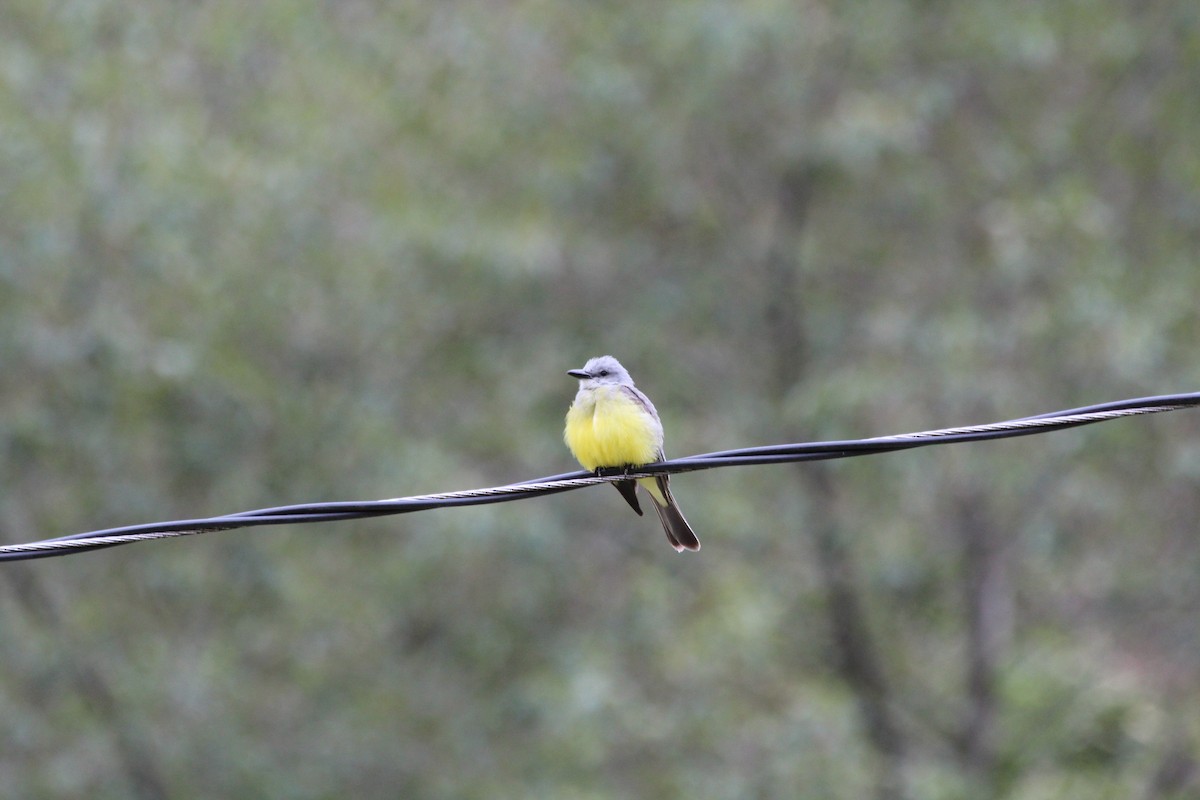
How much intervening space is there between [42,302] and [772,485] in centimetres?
533

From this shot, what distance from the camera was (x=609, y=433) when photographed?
18.6 feet

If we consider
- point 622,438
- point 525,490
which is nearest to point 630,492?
point 622,438

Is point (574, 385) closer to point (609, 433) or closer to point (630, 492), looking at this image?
point (630, 492)

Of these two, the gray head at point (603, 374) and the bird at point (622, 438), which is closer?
the bird at point (622, 438)

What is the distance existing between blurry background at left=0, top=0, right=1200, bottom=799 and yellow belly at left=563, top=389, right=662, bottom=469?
4.49 m

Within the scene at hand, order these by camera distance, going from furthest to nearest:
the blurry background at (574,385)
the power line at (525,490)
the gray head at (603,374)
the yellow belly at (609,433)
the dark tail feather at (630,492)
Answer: the blurry background at (574,385)
the gray head at (603,374)
the dark tail feather at (630,492)
the yellow belly at (609,433)
the power line at (525,490)

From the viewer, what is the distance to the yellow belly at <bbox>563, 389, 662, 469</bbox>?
224 inches

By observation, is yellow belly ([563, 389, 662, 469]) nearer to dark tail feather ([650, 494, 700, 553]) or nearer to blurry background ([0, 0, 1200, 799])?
dark tail feather ([650, 494, 700, 553])

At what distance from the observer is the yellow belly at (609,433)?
569 centimetres

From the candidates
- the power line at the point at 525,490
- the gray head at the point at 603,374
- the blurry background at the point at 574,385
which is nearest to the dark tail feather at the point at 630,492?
the gray head at the point at 603,374

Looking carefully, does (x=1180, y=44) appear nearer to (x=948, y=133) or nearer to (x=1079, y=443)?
(x=948, y=133)

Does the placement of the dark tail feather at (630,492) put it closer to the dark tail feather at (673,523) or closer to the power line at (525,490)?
the dark tail feather at (673,523)

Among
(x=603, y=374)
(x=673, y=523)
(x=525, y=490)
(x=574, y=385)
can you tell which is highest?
(x=574, y=385)

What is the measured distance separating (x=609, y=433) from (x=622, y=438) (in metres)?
0.05
